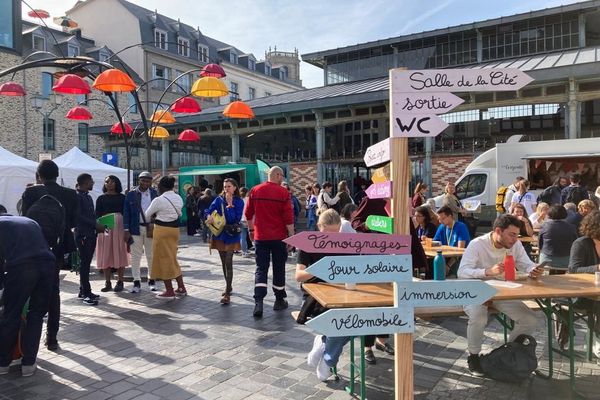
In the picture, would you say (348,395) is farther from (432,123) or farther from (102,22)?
(102,22)

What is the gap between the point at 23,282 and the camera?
3.74 m

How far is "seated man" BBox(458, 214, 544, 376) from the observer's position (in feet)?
12.3

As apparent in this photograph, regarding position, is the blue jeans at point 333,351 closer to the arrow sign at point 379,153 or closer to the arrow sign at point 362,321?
the arrow sign at point 362,321

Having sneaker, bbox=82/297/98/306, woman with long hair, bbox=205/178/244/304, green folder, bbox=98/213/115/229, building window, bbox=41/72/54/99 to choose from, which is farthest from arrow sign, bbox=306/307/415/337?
building window, bbox=41/72/54/99

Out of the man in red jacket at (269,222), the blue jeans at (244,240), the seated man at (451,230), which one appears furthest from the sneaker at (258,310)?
the blue jeans at (244,240)

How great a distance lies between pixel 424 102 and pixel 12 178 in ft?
42.7

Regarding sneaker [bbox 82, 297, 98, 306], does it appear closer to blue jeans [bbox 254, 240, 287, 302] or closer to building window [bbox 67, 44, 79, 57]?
blue jeans [bbox 254, 240, 287, 302]

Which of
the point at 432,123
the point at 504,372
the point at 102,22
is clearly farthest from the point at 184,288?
the point at 102,22

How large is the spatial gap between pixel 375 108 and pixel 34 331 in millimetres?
16046

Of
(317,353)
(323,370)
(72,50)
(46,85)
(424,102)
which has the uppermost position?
(72,50)

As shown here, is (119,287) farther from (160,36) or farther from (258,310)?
(160,36)

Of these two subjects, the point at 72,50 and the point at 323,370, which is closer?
the point at 323,370

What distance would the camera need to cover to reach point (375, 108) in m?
18.3

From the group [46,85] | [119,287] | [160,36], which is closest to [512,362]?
[119,287]
